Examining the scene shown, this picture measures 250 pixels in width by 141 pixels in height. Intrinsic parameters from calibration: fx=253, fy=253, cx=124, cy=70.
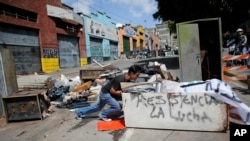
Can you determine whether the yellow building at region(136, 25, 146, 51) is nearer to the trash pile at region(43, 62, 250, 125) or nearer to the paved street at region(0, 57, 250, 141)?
the trash pile at region(43, 62, 250, 125)

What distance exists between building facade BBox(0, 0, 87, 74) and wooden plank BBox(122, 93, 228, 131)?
1518cm

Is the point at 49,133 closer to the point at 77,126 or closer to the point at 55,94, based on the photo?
the point at 77,126

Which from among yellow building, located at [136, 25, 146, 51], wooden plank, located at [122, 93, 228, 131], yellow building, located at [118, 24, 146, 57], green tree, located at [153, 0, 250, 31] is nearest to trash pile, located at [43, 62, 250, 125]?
wooden plank, located at [122, 93, 228, 131]

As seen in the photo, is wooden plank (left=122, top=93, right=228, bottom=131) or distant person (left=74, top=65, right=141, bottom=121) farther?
distant person (left=74, top=65, right=141, bottom=121)

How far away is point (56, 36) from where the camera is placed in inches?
960

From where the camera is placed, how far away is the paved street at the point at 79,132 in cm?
466

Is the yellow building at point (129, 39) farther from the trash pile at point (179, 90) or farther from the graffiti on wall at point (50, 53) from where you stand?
the trash pile at point (179, 90)

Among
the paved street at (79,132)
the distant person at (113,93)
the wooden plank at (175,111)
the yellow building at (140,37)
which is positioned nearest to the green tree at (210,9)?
the paved street at (79,132)

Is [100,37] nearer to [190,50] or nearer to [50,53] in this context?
[50,53]

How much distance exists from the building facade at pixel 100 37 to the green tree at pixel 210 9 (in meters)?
16.9

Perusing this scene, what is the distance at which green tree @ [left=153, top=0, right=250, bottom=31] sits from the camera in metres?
13.5

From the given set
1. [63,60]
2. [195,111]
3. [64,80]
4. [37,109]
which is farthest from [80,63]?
[195,111]

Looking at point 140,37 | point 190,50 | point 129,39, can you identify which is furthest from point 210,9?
point 140,37

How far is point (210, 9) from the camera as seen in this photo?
14.0 metres
